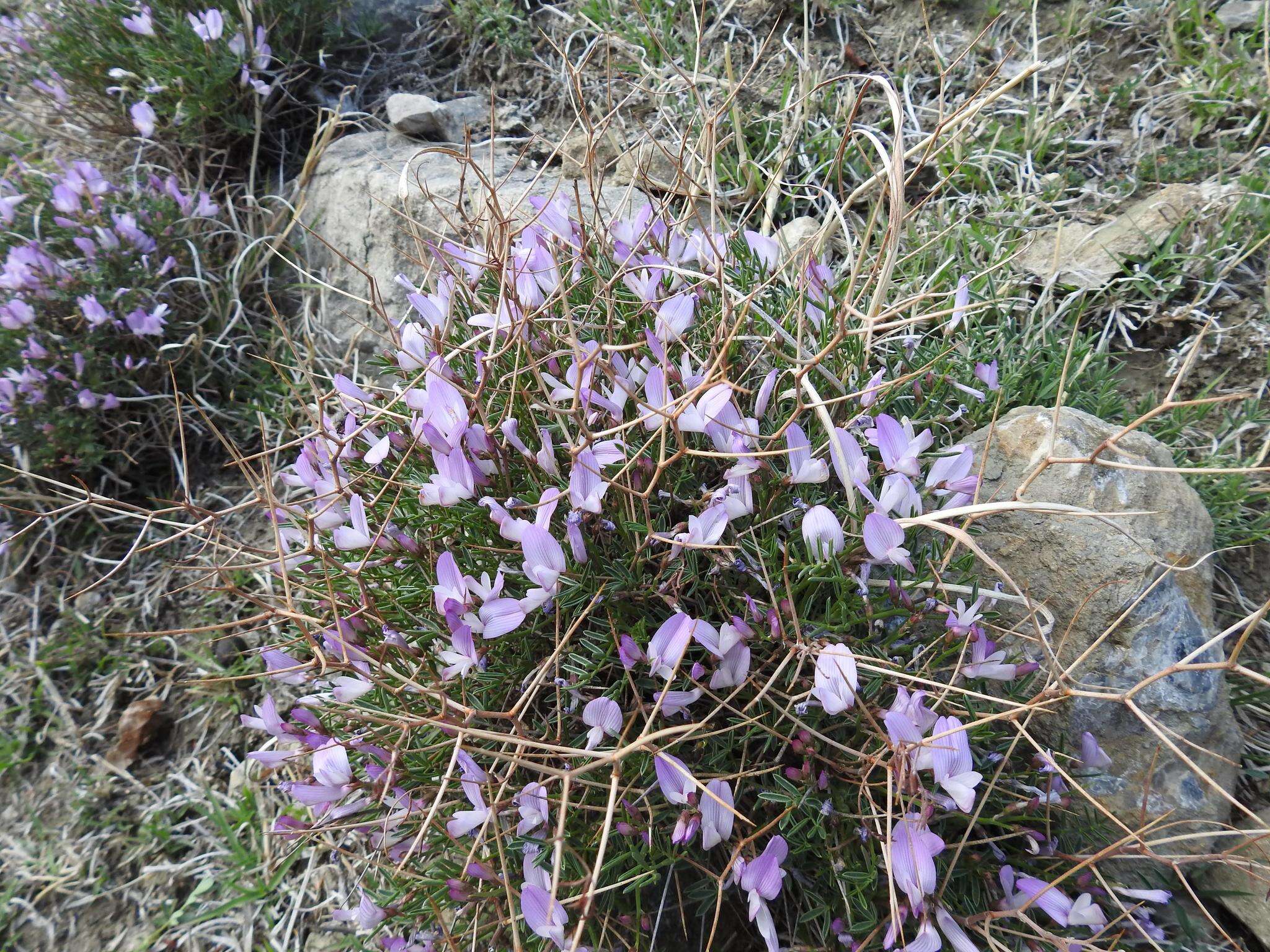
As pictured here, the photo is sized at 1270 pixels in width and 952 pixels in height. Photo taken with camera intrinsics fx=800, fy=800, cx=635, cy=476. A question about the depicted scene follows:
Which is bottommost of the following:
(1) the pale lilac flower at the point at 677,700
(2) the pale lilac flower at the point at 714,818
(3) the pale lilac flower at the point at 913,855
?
(2) the pale lilac flower at the point at 714,818

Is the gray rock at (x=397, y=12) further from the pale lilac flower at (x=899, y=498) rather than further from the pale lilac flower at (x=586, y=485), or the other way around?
the pale lilac flower at (x=899, y=498)

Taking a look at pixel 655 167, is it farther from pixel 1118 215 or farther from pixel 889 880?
pixel 889 880

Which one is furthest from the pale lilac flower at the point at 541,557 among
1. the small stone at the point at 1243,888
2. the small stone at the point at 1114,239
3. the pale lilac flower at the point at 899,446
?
the small stone at the point at 1114,239

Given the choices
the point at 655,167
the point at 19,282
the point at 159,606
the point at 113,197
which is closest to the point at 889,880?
Result: the point at 655,167

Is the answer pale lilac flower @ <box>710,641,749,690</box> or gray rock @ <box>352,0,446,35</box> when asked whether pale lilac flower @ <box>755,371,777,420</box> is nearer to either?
pale lilac flower @ <box>710,641,749,690</box>

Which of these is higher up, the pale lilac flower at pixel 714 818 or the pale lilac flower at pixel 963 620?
the pale lilac flower at pixel 963 620

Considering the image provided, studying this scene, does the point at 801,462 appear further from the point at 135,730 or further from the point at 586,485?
the point at 135,730

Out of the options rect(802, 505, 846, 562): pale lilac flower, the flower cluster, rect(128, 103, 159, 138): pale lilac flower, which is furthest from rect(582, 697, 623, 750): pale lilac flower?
rect(128, 103, 159, 138): pale lilac flower

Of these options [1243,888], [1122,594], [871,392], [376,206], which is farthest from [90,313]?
[1243,888]
